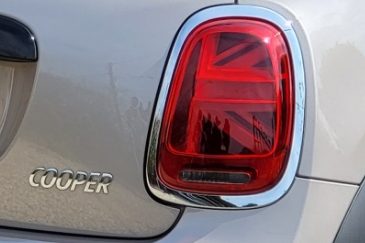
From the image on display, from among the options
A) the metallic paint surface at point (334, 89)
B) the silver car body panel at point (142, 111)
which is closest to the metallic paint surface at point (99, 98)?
the silver car body panel at point (142, 111)

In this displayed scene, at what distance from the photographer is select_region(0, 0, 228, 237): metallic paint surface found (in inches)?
78.3

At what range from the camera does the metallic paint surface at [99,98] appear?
199 centimetres

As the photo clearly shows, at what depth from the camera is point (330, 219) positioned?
2.04 meters

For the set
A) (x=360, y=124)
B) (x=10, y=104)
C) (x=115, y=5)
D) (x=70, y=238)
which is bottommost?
(x=70, y=238)

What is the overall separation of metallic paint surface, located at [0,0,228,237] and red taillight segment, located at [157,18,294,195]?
73mm

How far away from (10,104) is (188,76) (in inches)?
19.1

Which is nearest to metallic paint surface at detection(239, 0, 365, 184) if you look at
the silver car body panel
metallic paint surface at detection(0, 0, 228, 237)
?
the silver car body panel

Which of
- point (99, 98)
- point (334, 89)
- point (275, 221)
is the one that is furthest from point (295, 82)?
point (99, 98)

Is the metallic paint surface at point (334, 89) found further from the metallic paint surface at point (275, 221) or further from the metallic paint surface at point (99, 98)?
the metallic paint surface at point (99, 98)

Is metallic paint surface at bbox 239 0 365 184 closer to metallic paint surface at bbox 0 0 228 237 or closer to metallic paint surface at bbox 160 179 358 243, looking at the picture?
metallic paint surface at bbox 160 179 358 243

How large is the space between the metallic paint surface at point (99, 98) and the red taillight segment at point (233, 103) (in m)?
0.07

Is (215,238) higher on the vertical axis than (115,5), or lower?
lower

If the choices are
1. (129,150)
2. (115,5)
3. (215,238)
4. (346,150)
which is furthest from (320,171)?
(115,5)

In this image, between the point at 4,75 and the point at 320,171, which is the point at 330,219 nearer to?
the point at 320,171
